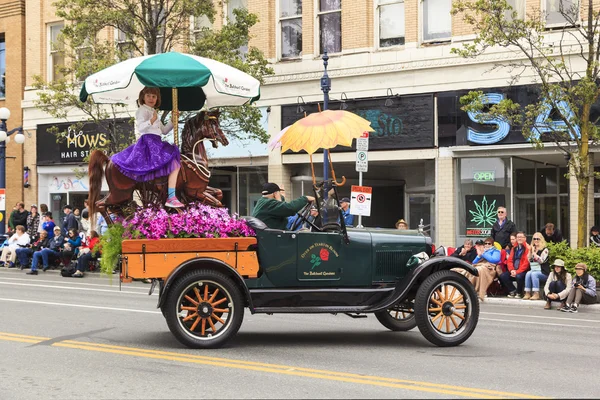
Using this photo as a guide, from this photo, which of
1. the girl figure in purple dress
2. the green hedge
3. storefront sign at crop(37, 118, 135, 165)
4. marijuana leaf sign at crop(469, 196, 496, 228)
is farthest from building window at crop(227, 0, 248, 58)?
the girl figure in purple dress

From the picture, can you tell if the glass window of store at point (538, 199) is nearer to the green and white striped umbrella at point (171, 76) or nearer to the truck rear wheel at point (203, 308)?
the green and white striped umbrella at point (171, 76)

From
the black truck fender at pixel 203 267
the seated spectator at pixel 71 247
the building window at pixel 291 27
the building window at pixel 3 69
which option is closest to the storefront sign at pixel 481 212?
the building window at pixel 291 27

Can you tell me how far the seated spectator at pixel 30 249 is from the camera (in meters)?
23.8

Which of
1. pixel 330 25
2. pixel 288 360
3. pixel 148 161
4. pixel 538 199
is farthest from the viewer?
pixel 330 25

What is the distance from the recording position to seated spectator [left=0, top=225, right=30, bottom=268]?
24.5 metres

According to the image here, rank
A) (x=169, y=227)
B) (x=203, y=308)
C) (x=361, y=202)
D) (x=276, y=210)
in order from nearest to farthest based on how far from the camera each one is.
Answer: (x=203, y=308), (x=169, y=227), (x=276, y=210), (x=361, y=202)

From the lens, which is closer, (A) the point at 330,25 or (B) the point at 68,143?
(A) the point at 330,25

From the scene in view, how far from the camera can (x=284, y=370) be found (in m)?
7.96

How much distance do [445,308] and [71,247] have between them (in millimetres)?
15688

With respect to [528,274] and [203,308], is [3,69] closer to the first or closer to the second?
[528,274]

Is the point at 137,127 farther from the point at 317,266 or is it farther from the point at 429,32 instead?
the point at 429,32

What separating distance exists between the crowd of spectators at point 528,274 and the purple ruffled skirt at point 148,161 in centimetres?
761

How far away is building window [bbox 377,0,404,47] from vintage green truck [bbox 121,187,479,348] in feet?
48.3

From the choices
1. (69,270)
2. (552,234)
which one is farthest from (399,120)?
(69,270)
